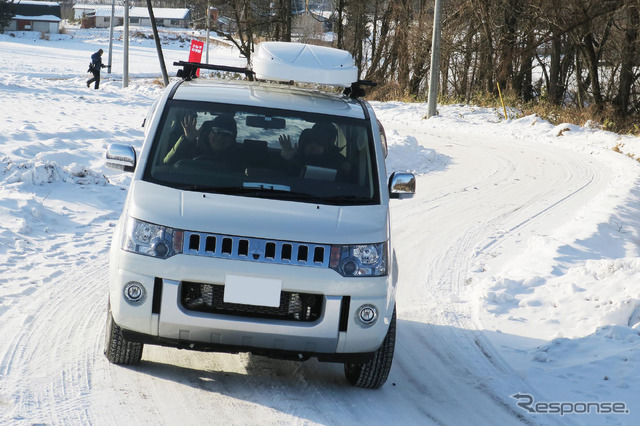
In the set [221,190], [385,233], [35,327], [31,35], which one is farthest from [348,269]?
[31,35]

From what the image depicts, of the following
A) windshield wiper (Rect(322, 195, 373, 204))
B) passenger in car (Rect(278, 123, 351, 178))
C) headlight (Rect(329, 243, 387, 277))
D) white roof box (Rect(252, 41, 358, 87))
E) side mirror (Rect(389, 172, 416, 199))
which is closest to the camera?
headlight (Rect(329, 243, 387, 277))

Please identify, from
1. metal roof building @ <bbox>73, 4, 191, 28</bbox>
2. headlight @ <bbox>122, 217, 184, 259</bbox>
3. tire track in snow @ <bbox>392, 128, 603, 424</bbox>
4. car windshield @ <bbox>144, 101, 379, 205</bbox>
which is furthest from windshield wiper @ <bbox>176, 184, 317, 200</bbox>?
metal roof building @ <bbox>73, 4, 191, 28</bbox>

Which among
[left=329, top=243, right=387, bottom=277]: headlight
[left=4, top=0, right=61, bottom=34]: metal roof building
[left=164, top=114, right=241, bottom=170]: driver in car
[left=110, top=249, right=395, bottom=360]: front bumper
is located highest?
[left=4, top=0, right=61, bottom=34]: metal roof building

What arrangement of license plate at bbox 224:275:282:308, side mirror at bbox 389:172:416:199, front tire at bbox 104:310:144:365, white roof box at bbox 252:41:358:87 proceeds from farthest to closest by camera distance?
white roof box at bbox 252:41:358:87
side mirror at bbox 389:172:416:199
front tire at bbox 104:310:144:365
license plate at bbox 224:275:282:308

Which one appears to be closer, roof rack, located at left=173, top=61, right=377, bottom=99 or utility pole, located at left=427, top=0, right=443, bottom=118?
roof rack, located at left=173, top=61, right=377, bottom=99

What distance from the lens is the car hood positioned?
14.7 feet

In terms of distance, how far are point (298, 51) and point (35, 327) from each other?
3.09 metres

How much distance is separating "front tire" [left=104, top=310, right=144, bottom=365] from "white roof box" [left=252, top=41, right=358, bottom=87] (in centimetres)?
268

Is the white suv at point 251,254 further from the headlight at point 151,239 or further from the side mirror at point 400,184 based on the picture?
the side mirror at point 400,184

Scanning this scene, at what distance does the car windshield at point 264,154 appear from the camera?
502 cm

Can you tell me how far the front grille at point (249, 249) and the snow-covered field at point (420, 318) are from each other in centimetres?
88

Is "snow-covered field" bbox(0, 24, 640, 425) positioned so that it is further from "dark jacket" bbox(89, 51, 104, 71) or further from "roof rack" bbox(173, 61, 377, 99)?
"dark jacket" bbox(89, 51, 104, 71)

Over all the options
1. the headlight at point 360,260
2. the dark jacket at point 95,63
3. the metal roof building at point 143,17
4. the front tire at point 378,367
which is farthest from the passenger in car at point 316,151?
the metal roof building at point 143,17

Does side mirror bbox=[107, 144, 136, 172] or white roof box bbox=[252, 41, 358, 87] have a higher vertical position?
white roof box bbox=[252, 41, 358, 87]
